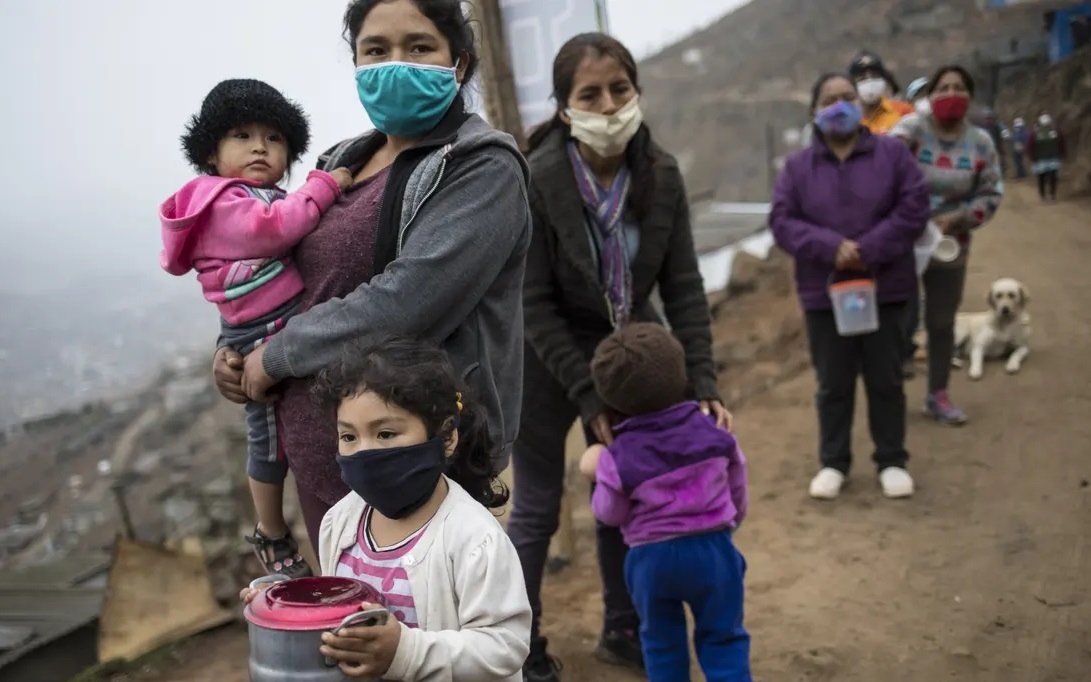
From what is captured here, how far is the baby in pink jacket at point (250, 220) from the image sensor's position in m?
1.95

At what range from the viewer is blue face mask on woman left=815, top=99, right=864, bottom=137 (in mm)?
4309

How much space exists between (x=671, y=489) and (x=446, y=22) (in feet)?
4.46

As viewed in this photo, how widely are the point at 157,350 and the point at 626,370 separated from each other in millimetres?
3475

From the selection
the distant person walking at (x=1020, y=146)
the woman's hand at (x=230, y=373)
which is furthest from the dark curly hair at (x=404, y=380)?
the distant person walking at (x=1020, y=146)

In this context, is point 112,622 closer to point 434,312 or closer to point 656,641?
point 656,641

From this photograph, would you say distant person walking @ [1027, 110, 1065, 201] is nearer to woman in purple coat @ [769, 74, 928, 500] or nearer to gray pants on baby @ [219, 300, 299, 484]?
woman in purple coat @ [769, 74, 928, 500]

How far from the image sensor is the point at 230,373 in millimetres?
1978

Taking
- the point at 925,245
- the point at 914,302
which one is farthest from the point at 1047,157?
the point at 925,245

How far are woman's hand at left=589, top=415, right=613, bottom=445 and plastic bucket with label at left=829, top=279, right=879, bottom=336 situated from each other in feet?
6.02

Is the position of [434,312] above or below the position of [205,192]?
below

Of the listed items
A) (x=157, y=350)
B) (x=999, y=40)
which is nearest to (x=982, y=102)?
(x=999, y=40)

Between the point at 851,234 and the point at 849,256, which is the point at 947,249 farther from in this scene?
the point at 849,256

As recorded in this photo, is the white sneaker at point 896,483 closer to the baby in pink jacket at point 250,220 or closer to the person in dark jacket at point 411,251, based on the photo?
the person in dark jacket at point 411,251

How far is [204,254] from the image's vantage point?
79.0 inches
